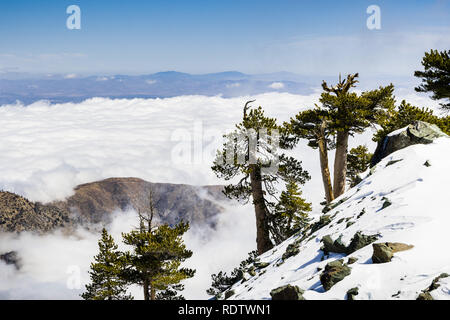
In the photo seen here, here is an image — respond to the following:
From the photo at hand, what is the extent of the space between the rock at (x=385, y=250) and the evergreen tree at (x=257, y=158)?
13.3 meters

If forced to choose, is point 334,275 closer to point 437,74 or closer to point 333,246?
point 333,246

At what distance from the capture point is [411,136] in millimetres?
17141

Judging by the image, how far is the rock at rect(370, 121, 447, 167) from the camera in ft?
54.3

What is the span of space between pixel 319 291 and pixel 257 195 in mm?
14568

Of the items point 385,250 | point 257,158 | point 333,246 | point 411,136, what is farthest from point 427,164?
point 257,158

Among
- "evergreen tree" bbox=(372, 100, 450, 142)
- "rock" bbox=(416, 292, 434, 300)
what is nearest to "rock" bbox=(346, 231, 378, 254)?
"rock" bbox=(416, 292, 434, 300)

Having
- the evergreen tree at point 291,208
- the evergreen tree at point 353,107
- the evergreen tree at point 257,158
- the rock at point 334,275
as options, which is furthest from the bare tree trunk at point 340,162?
the rock at point 334,275

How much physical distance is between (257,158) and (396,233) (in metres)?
13.2

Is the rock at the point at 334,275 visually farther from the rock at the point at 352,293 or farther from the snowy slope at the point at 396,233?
the rock at the point at 352,293

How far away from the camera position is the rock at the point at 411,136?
54.3ft

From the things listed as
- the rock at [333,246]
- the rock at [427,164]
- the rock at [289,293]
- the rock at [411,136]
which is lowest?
the rock at [289,293]

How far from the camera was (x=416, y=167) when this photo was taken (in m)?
13.3
